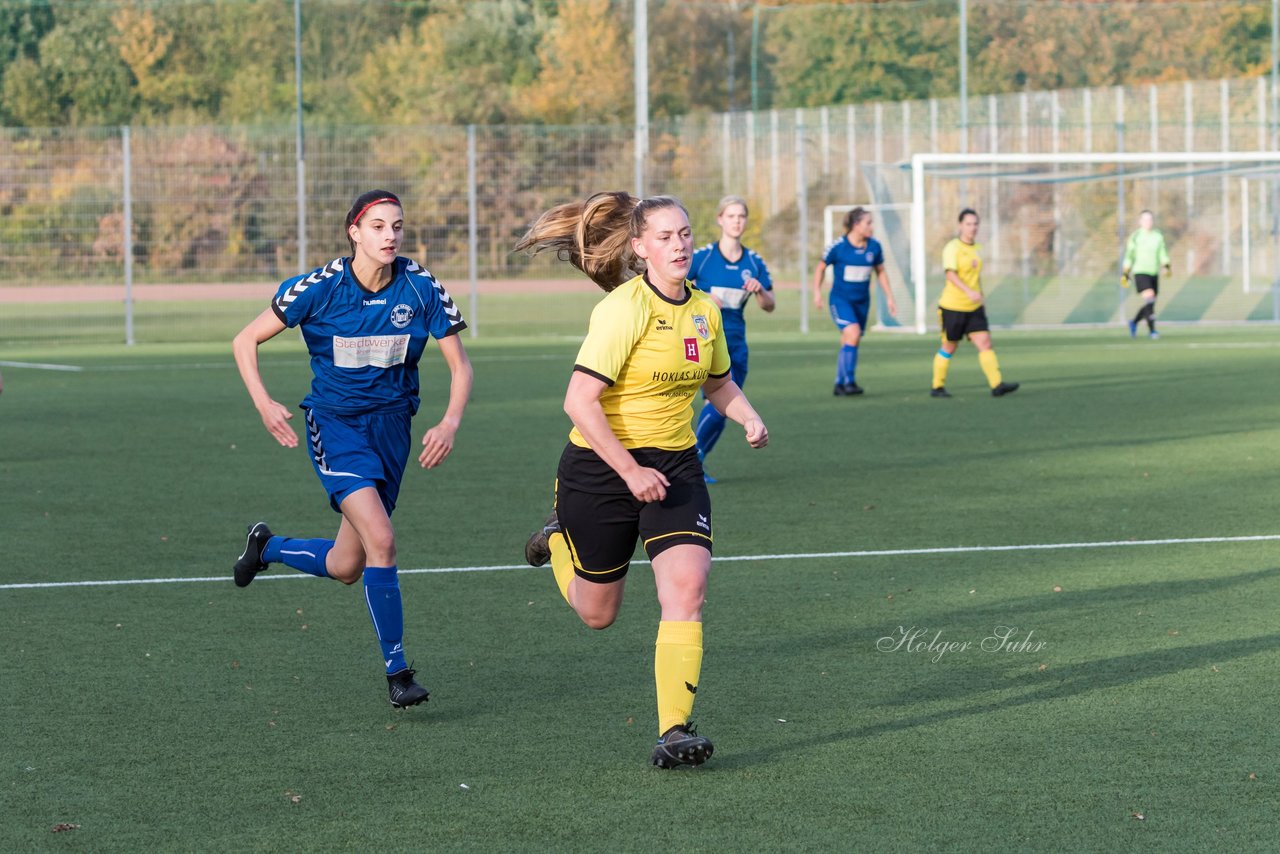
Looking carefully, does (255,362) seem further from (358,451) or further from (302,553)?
(302,553)

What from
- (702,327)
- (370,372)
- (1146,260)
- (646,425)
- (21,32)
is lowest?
(646,425)

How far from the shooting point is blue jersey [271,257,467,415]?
6059mm

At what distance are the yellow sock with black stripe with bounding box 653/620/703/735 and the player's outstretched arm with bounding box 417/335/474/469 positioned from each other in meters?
1.16

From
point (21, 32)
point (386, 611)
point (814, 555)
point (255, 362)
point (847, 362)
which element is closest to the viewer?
point (386, 611)

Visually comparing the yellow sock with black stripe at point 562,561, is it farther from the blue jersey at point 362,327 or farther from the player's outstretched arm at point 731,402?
the blue jersey at point 362,327

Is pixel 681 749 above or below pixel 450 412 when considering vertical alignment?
below

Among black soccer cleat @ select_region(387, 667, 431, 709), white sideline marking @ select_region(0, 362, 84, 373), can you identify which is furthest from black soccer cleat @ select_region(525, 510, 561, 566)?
white sideline marking @ select_region(0, 362, 84, 373)

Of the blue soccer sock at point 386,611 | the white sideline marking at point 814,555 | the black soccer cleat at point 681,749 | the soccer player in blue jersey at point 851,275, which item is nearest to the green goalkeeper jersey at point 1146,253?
the soccer player in blue jersey at point 851,275

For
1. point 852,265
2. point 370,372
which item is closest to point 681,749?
point 370,372

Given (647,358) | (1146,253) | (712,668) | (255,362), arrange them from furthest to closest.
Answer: (1146,253) < (712,668) < (255,362) < (647,358)

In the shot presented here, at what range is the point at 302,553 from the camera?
263 inches

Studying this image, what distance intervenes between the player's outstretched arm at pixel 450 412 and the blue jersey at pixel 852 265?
38.8ft

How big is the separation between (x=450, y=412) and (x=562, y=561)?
0.71 metres

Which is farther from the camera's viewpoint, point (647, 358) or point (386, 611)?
point (386, 611)
